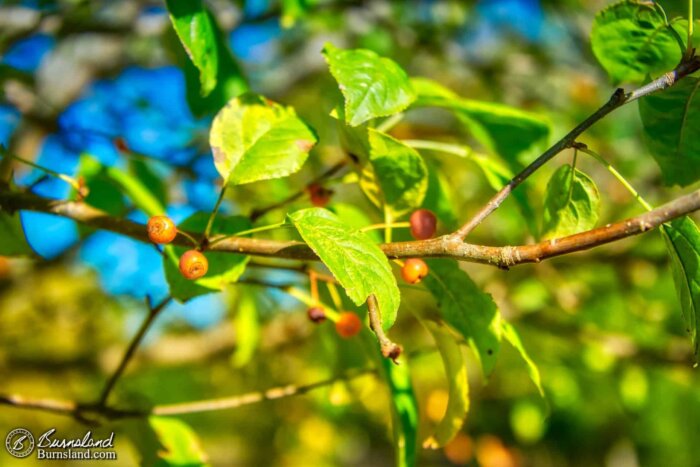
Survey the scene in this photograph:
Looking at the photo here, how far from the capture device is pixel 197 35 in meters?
0.88

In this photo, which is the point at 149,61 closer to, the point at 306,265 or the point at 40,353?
the point at 40,353

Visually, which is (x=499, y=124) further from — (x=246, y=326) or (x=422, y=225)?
(x=246, y=326)

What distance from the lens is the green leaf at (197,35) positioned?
0.86 meters

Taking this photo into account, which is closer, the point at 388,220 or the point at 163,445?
the point at 388,220

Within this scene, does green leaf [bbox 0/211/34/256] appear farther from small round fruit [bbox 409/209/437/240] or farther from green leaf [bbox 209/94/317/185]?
small round fruit [bbox 409/209/437/240]

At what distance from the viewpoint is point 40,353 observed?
2.49m

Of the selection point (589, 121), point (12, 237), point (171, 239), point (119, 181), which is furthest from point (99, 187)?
point (589, 121)

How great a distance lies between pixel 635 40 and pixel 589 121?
9.2 inches

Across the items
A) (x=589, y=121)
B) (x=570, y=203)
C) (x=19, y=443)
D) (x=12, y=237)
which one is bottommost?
(x=19, y=443)

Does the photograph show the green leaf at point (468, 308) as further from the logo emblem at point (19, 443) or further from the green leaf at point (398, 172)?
the logo emblem at point (19, 443)

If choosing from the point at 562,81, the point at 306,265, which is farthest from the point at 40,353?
the point at 562,81

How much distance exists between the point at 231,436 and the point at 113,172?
118 inches

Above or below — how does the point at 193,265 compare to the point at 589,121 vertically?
below

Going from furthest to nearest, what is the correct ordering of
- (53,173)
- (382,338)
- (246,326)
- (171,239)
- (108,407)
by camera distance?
(246,326) < (108,407) < (53,173) < (171,239) < (382,338)
